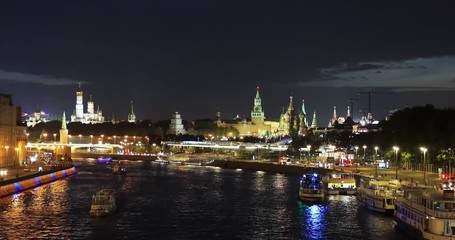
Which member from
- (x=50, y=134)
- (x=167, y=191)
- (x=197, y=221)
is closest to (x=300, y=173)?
(x=167, y=191)

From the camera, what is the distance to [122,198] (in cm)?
4975

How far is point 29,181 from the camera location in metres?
55.2

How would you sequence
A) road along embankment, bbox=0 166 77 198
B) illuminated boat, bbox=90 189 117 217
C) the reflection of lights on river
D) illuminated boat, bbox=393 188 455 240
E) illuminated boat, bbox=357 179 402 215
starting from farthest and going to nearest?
road along embankment, bbox=0 166 77 198 → illuminated boat, bbox=357 179 402 215 → illuminated boat, bbox=90 189 117 217 → the reflection of lights on river → illuminated boat, bbox=393 188 455 240

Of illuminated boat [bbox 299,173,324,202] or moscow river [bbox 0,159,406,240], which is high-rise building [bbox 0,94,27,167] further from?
illuminated boat [bbox 299,173,324,202]

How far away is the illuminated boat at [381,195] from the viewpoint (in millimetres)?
39641

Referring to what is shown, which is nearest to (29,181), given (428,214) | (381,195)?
(381,195)

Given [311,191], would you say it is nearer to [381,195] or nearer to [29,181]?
[381,195]

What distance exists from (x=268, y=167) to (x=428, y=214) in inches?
2668

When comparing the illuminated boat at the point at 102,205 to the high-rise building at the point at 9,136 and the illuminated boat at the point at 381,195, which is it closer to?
the illuminated boat at the point at 381,195

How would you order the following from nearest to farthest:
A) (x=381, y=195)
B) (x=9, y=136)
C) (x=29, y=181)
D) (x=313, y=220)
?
(x=313, y=220) < (x=381, y=195) < (x=29, y=181) < (x=9, y=136)

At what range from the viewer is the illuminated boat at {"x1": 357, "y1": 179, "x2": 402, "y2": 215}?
3964cm

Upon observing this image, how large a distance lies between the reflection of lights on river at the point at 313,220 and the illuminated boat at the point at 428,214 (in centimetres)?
422

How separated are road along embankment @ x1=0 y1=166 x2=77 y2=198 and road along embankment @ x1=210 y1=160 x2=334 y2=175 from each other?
91.4 ft

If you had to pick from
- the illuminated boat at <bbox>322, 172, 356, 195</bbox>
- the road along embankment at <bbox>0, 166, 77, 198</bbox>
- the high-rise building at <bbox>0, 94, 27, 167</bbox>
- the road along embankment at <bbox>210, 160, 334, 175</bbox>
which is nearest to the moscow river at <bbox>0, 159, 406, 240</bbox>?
the road along embankment at <bbox>0, 166, 77, 198</bbox>
